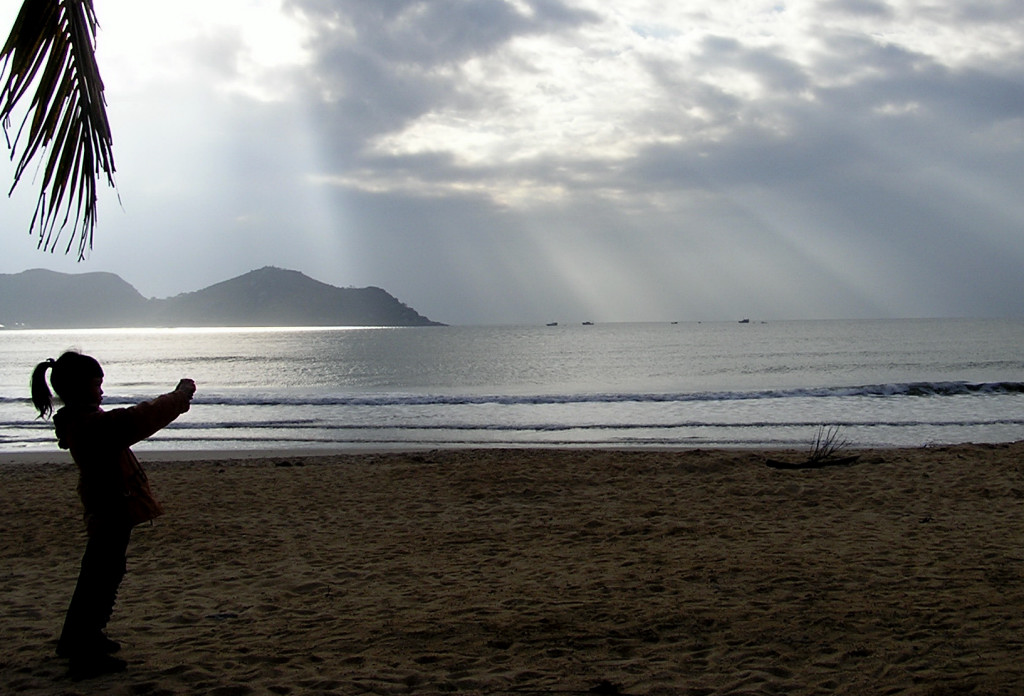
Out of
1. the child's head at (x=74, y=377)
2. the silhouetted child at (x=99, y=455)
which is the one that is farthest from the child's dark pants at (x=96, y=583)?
the child's head at (x=74, y=377)

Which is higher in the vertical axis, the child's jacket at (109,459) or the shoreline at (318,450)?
the child's jacket at (109,459)

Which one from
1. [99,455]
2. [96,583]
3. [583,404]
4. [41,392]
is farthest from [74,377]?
[583,404]

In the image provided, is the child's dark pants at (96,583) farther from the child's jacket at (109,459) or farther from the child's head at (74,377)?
the child's head at (74,377)

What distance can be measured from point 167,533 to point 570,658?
5255 millimetres

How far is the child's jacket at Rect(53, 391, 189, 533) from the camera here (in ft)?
11.1

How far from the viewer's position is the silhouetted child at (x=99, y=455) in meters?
3.34

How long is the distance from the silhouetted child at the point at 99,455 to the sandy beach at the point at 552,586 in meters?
0.65

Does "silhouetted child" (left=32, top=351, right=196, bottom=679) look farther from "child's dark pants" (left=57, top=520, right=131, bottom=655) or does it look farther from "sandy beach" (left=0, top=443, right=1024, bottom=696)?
"sandy beach" (left=0, top=443, right=1024, bottom=696)

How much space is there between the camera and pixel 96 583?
12.0ft

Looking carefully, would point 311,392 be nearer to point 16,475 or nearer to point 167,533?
point 16,475

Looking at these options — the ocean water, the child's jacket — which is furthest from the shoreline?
the child's jacket

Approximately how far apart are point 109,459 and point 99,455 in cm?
5

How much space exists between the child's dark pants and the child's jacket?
63 millimetres

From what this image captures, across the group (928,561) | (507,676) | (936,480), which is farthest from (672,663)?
(936,480)
